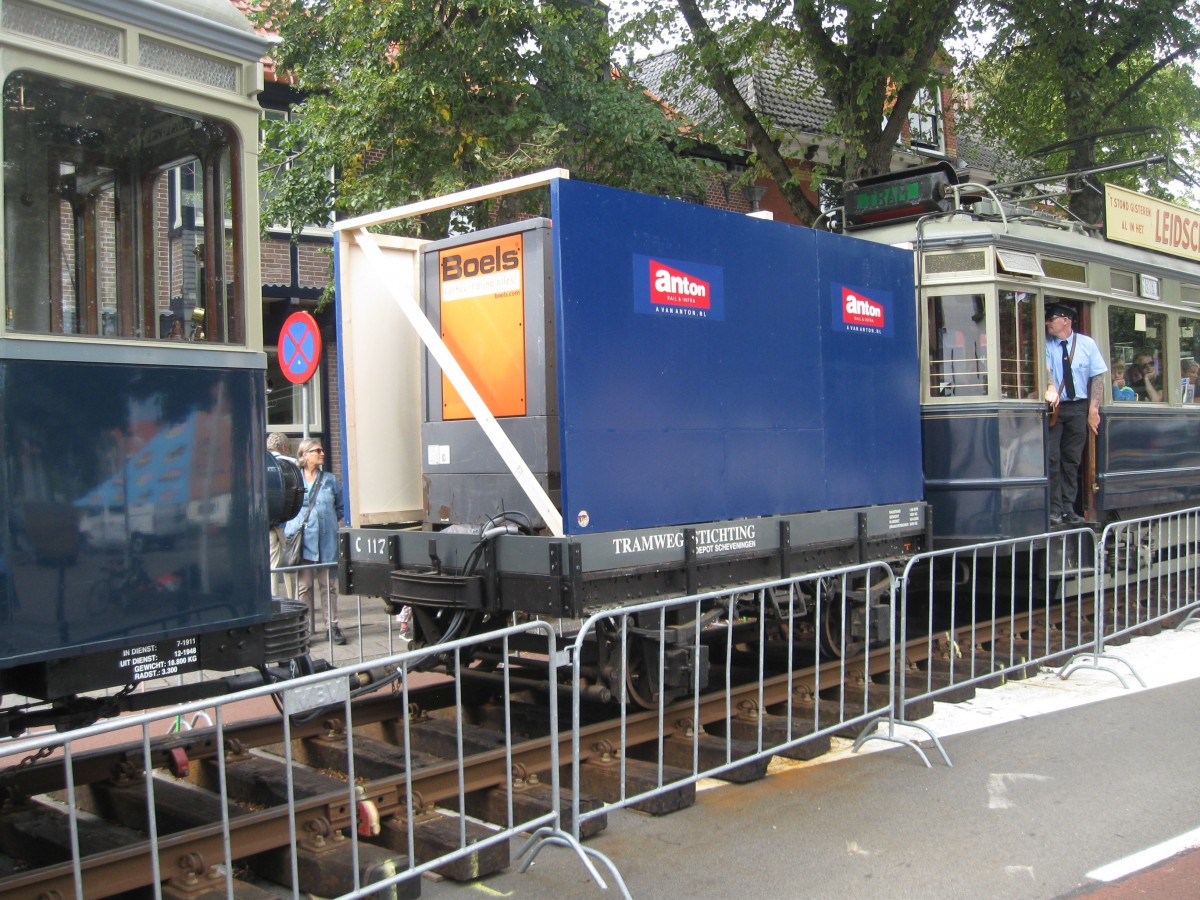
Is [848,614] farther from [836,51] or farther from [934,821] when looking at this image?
[836,51]

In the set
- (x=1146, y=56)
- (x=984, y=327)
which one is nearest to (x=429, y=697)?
(x=984, y=327)

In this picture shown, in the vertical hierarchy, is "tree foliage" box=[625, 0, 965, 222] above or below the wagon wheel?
above

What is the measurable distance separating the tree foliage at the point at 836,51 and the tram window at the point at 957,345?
6024 mm

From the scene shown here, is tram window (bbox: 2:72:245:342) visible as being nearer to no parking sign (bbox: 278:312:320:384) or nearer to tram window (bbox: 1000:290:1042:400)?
no parking sign (bbox: 278:312:320:384)

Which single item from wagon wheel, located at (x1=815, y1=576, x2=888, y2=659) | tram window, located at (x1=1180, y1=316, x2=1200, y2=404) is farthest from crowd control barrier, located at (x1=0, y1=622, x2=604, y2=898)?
tram window, located at (x1=1180, y1=316, x2=1200, y2=404)

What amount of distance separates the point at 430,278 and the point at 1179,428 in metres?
7.95

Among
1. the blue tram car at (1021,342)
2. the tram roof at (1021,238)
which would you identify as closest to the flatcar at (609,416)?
the blue tram car at (1021,342)

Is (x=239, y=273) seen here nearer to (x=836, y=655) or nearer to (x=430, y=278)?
(x=430, y=278)

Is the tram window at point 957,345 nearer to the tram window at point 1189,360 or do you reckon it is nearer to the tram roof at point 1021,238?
the tram roof at point 1021,238

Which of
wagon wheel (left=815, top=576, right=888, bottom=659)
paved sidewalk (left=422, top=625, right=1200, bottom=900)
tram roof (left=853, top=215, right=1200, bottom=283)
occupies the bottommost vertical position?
paved sidewalk (left=422, top=625, right=1200, bottom=900)

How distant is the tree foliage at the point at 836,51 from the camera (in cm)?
1398

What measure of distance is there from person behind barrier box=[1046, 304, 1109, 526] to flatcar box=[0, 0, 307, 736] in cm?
679

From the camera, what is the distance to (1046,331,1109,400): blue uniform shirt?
9398mm

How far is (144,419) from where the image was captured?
14.4 ft
